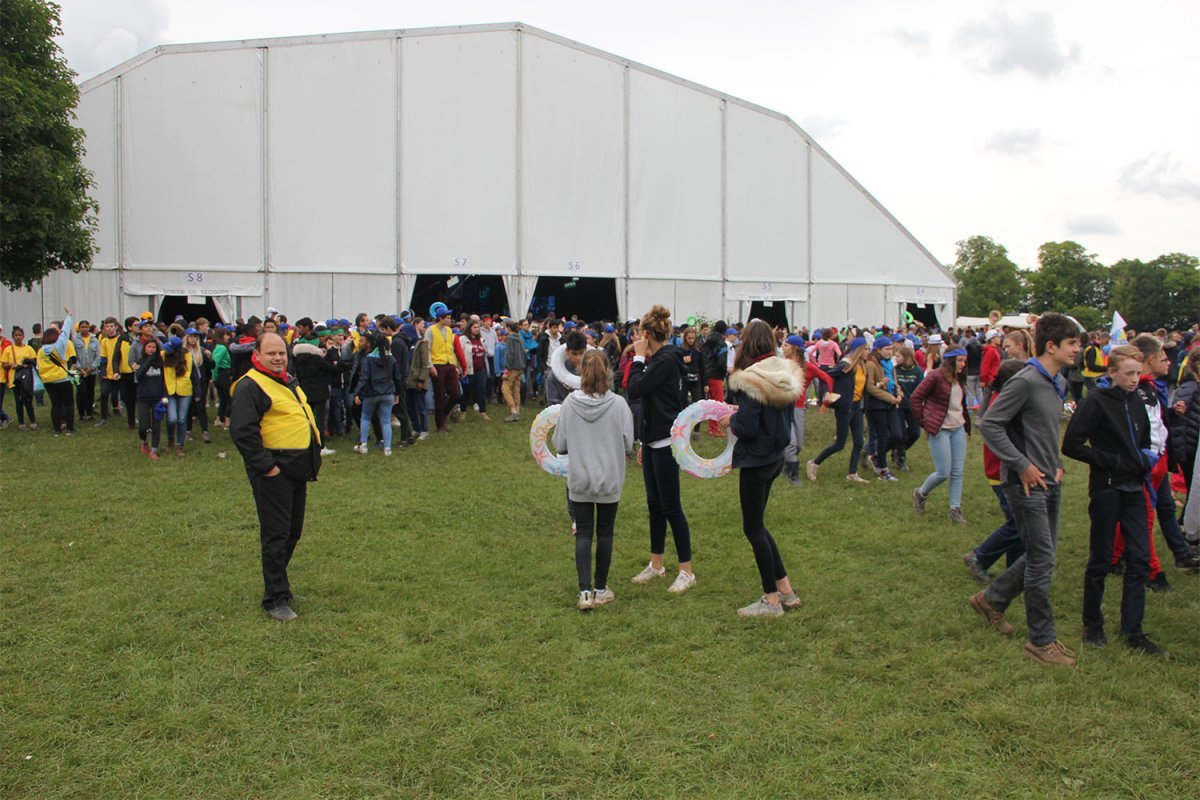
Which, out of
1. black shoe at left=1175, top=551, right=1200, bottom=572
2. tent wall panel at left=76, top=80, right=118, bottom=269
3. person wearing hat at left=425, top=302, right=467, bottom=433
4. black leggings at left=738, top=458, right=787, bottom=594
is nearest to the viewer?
black leggings at left=738, top=458, right=787, bottom=594

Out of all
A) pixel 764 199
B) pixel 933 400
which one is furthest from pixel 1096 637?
pixel 764 199

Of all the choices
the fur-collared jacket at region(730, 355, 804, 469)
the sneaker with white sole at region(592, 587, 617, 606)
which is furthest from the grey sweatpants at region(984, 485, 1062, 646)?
the sneaker with white sole at region(592, 587, 617, 606)

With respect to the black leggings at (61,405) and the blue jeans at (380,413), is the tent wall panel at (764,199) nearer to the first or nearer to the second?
the blue jeans at (380,413)

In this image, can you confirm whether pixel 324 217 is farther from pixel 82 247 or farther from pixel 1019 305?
pixel 1019 305

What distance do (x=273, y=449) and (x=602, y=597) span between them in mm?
2465

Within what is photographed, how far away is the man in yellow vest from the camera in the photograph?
5.53m

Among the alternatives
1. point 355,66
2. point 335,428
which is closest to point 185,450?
point 335,428

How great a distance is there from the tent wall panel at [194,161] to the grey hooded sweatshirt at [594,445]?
18.5m

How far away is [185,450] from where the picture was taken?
476 inches

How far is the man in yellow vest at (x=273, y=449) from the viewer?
18.1ft

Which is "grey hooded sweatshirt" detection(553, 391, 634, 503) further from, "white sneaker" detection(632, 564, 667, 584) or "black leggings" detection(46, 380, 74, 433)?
"black leggings" detection(46, 380, 74, 433)

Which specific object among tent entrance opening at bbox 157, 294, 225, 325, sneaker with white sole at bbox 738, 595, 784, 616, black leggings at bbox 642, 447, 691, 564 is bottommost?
sneaker with white sole at bbox 738, 595, 784, 616

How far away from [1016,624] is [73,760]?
548cm

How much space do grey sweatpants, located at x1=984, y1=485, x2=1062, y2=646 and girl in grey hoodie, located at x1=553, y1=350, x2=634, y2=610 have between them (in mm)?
2450
